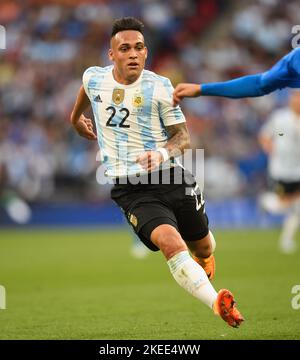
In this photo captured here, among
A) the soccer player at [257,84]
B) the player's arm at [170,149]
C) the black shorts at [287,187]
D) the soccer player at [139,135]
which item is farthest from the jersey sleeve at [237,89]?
the black shorts at [287,187]

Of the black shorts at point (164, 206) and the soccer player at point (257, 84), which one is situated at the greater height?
the soccer player at point (257, 84)

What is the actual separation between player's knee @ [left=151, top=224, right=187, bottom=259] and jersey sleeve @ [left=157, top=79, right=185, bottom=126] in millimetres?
959

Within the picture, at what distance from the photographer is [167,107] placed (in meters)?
6.97

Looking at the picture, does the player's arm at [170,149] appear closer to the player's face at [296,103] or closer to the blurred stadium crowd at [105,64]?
the player's face at [296,103]

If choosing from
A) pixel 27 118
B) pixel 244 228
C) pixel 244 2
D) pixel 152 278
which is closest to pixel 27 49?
pixel 27 118

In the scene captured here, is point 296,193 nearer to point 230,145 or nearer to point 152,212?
point 230,145

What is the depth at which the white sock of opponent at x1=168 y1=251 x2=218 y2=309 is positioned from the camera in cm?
639

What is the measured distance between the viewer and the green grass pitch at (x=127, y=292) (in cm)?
704

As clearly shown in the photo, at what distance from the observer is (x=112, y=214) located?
2045 cm

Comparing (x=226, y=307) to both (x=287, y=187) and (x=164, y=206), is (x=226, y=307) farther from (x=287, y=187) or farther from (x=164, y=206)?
(x=287, y=187)

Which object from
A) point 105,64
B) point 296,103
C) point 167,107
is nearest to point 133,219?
point 167,107

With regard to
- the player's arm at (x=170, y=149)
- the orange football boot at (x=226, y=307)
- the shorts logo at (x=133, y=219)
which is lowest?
the orange football boot at (x=226, y=307)

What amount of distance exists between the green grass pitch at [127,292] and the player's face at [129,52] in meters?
2.17

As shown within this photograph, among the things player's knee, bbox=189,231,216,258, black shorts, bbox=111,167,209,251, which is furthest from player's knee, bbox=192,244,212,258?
black shorts, bbox=111,167,209,251
